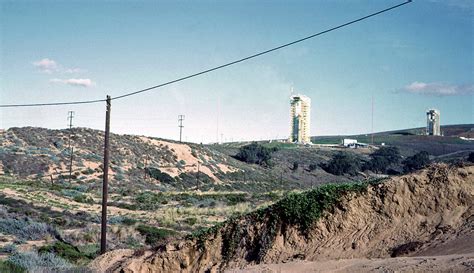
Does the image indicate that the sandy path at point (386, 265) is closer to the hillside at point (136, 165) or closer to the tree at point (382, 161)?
the hillside at point (136, 165)

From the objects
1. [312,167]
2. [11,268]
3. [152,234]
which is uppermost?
[312,167]

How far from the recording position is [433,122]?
148125 mm

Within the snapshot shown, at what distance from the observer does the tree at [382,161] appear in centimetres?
9031

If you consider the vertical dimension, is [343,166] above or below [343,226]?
below

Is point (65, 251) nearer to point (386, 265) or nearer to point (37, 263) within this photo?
point (37, 263)

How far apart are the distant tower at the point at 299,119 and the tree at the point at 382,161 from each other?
5825 centimetres

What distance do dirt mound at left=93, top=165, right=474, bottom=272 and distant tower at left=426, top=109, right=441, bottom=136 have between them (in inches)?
5404

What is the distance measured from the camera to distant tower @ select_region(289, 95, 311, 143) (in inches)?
6083

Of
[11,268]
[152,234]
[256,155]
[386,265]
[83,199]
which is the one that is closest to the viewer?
[386,265]

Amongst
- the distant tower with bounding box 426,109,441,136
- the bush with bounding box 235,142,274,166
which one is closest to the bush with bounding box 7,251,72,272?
the bush with bounding box 235,142,274,166

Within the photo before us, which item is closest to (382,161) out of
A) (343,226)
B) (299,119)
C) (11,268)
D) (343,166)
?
(343,166)

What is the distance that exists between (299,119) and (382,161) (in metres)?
64.4

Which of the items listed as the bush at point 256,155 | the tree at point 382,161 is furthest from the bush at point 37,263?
the bush at point 256,155

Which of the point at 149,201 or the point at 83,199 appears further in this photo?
the point at 149,201
